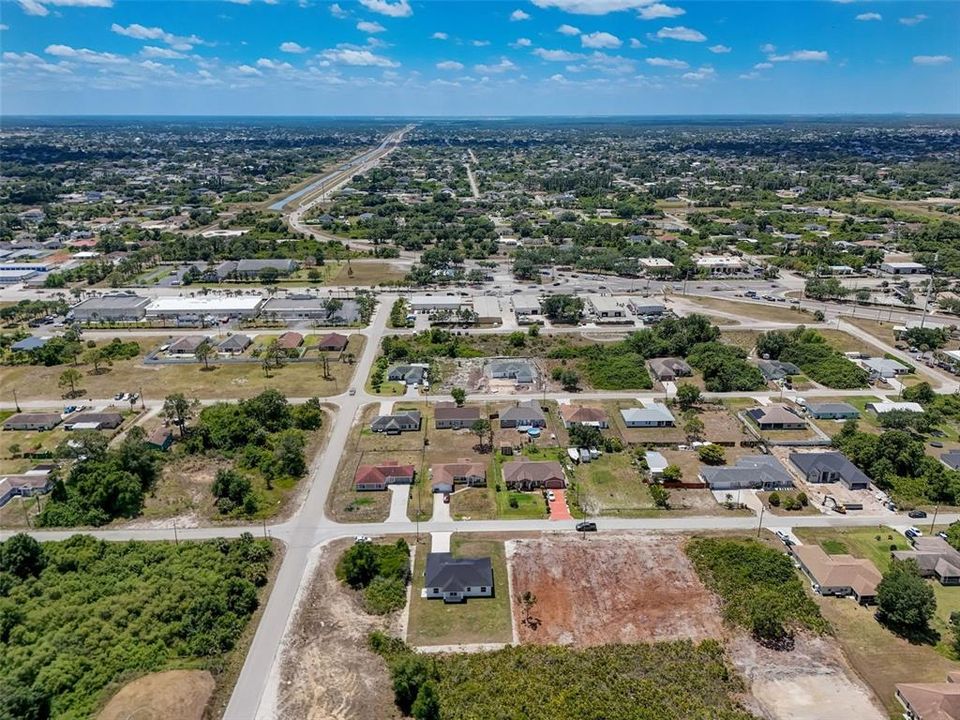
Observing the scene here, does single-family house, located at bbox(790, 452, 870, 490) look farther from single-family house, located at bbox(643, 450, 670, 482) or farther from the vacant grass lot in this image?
the vacant grass lot

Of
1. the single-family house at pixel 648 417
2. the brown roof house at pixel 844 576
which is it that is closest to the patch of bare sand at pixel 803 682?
the brown roof house at pixel 844 576

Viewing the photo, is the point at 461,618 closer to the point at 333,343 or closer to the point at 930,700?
the point at 930,700

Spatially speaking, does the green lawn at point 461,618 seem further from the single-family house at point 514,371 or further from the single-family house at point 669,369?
the single-family house at point 669,369

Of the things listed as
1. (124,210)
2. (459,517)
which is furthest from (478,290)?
(124,210)

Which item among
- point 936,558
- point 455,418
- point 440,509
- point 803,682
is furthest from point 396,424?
point 936,558

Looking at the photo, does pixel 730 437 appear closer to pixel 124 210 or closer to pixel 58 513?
pixel 58 513
